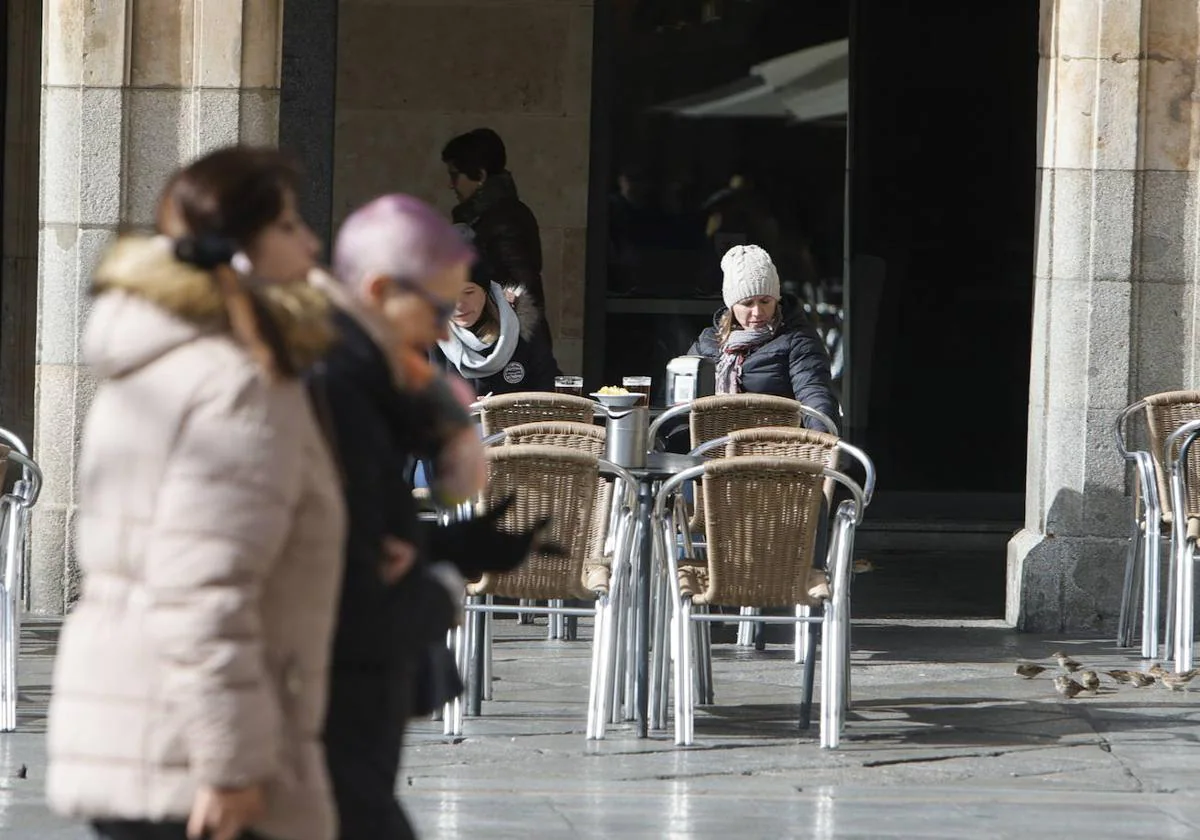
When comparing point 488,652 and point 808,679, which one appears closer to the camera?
point 808,679

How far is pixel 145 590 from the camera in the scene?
2902 mm

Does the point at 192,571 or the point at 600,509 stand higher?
the point at 192,571

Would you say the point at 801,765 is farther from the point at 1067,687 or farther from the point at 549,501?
the point at 1067,687

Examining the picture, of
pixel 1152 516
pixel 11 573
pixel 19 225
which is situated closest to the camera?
pixel 11 573

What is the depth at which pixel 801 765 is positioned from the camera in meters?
6.45

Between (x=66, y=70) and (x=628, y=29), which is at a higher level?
(x=628, y=29)

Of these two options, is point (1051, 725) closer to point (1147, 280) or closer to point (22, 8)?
point (1147, 280)

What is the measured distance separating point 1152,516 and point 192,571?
6087mm

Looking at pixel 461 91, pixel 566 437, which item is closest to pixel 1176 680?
pixel 566 437

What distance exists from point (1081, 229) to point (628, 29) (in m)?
4.22

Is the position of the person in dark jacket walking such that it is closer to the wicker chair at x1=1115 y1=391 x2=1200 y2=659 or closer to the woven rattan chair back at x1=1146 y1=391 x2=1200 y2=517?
the wicker chair at x1=1115 y1=391 x2=1200 y2=659

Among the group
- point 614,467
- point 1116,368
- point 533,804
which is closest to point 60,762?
point 533,804

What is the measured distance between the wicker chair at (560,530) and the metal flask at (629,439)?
0.80ft

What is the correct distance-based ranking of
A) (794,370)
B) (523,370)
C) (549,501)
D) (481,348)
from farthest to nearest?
(523,370)
(481,348)
(794,370)
(549,501)
